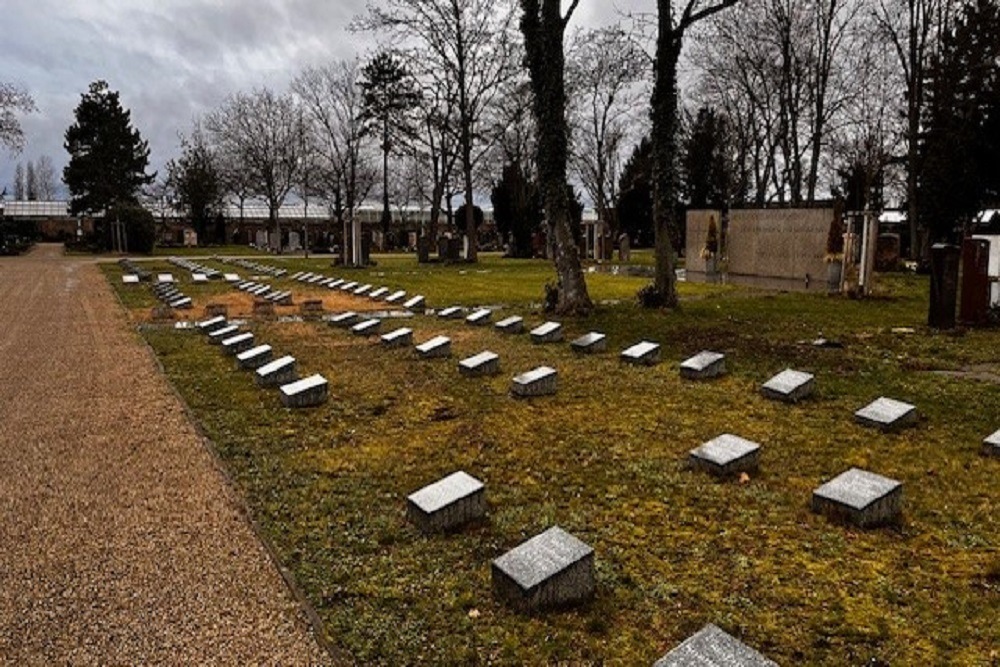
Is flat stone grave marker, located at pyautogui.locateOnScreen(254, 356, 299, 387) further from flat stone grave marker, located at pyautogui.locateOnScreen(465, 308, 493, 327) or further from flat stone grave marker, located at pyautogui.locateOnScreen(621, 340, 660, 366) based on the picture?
flat stone grave marker, located at pyautogui.locateOnScreen(465, 308, 493, 327)

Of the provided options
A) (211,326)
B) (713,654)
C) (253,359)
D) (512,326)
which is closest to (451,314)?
(512,326)

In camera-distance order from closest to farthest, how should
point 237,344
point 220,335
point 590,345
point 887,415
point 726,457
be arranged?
point 726,457 < point 887,415 < point 590,345 < point 237,344 < point 220,335

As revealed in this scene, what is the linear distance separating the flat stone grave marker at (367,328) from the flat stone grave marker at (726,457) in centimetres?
761

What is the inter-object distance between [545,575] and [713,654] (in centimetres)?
82

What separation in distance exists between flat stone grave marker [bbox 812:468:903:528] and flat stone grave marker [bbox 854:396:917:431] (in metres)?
1.95

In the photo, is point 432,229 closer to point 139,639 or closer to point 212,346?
point 212,346

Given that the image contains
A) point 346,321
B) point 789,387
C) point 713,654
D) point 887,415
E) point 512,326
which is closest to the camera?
point 713,654

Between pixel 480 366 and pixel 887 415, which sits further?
pixel 480 366

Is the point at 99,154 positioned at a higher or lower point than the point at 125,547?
higher

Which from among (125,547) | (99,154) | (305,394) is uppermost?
(99,154)

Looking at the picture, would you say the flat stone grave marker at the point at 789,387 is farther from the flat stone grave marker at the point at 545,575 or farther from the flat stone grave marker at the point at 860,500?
the flat stone grave marker at the point at 545,575

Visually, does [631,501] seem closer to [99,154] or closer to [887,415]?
[887,415]

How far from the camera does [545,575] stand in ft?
10.1

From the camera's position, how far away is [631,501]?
14.5 feet
